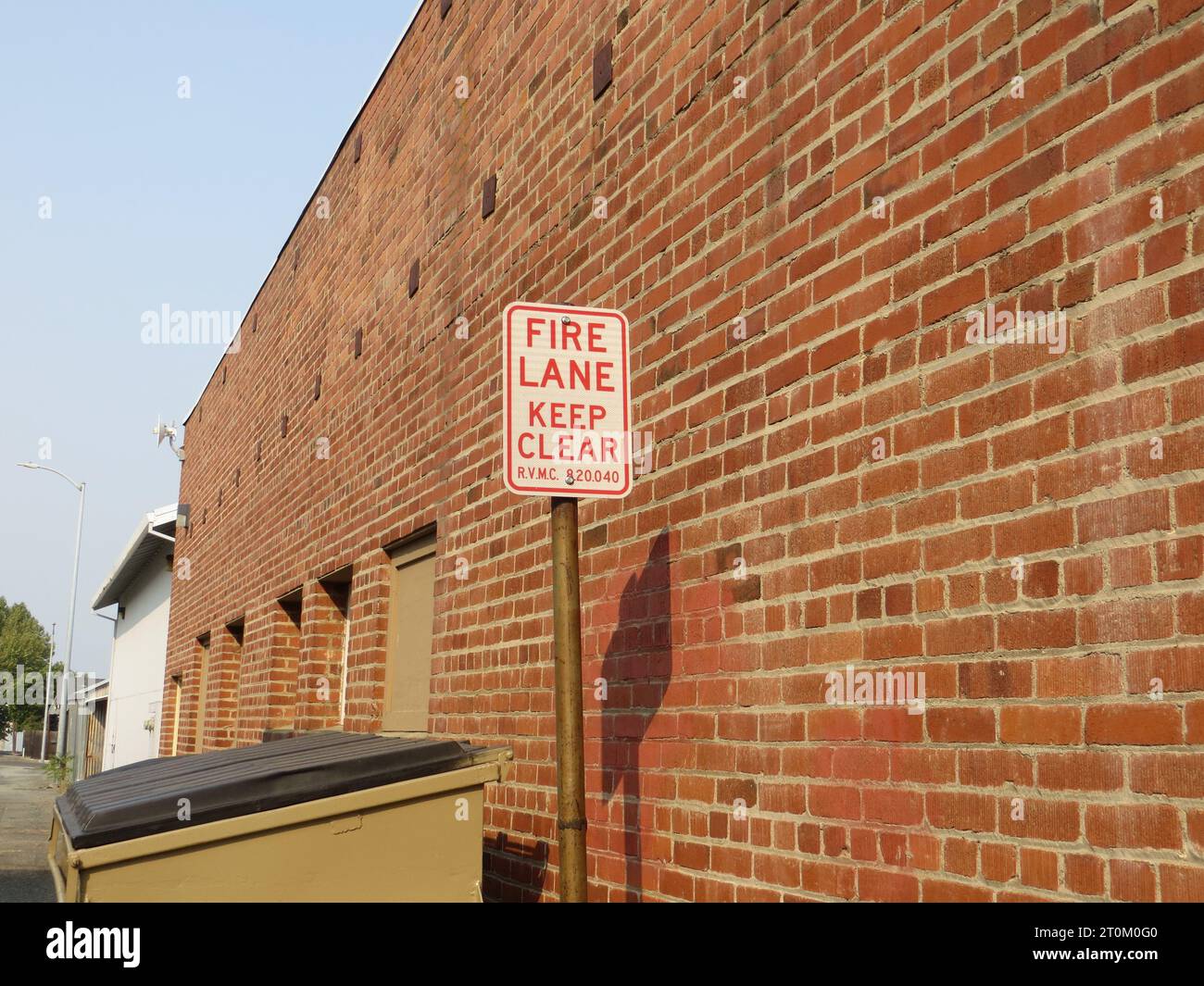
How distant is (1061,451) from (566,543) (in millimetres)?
1247

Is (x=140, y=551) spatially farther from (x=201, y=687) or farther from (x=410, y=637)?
(x=410, y=637)

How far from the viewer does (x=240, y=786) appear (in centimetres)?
390

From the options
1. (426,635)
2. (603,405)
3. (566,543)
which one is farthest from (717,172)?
(426,635)

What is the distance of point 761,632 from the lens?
3877 millimetres

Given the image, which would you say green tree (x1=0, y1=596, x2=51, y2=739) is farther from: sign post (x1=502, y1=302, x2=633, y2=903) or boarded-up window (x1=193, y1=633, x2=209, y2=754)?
sign post (x1=502, y1=302, x2=633, y2=903)

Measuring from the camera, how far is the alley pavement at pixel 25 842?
1252cm

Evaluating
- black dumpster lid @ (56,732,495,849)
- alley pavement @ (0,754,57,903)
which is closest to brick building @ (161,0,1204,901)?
black dumpster lid @ (56,732,495,849)

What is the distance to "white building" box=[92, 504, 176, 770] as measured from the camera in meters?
23.7

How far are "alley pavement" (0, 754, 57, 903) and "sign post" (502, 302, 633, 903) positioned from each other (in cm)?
747

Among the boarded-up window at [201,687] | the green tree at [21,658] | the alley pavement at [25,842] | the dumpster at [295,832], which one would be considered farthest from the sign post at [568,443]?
the green tree at [21,658]

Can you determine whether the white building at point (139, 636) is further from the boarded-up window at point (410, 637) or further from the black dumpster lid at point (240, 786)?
the black dumpster lid at point (240, 786)

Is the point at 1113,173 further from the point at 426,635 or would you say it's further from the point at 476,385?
the point at 426,635

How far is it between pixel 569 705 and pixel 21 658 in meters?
85.0

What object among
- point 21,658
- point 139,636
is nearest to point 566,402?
point 139,636
